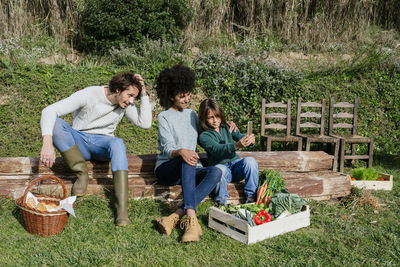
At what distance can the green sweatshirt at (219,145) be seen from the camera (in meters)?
3.46

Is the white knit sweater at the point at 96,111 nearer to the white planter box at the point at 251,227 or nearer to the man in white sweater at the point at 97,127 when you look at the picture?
the man in white sweater at the point at 97,127

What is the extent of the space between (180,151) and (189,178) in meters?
0.27

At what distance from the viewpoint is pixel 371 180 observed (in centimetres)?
488

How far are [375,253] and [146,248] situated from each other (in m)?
1.89

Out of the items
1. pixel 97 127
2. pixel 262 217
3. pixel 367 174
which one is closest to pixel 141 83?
pixel 97 127

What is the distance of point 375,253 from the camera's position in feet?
9.11

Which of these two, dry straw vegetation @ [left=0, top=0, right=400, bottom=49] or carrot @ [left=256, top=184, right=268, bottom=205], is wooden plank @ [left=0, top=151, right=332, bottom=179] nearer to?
carrot @ [left=256, top=184, right=268, bottom=205]

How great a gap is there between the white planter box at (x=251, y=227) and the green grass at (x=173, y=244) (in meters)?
0.06

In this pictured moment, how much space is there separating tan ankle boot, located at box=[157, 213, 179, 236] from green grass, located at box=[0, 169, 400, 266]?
59 millimetres

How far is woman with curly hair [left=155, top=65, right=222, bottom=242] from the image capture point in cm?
319

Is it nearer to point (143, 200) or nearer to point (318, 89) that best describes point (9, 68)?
point (143, 200)

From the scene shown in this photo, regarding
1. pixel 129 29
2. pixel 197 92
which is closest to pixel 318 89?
pixel 197 92

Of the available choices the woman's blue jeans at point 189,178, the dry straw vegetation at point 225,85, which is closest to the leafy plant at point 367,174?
the dry straw vegetation at point 225,85

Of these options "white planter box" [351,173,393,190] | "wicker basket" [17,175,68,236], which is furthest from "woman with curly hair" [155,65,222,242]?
"white planter box" [351,173,393,190]
